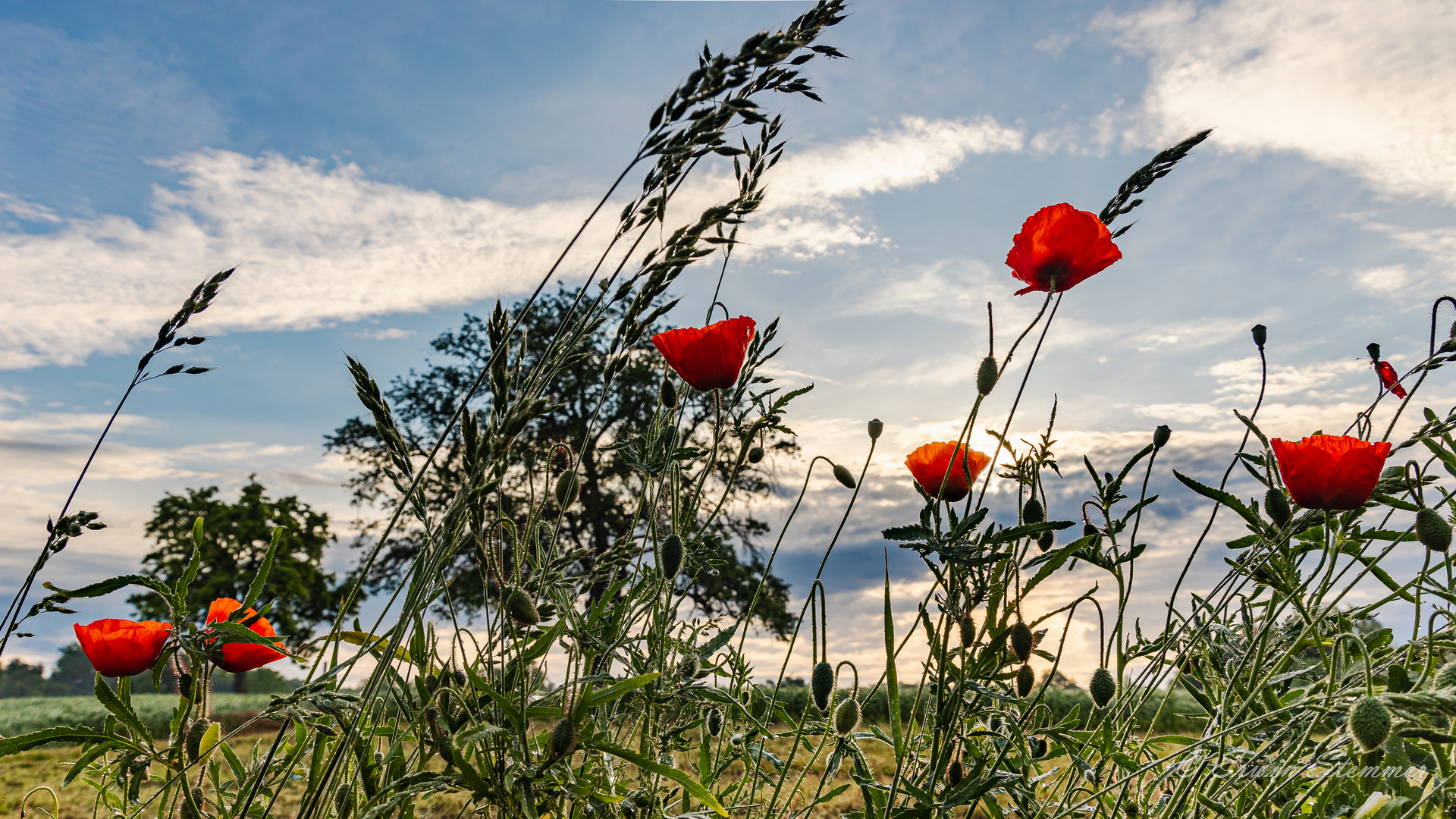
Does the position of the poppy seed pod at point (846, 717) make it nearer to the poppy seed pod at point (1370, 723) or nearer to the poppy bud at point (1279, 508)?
the poppy seed pod at point (1370, 723)

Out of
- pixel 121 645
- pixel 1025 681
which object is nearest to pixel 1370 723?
pixel 1025 681

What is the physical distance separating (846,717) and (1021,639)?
28 cm

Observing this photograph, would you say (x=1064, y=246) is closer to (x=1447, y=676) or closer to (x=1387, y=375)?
(x=1447, y=676)

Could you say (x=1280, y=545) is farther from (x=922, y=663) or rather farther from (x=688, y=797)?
(x=688, y=797)

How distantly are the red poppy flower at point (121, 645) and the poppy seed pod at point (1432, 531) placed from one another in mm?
1757

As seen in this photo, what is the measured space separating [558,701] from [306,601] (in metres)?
17.2

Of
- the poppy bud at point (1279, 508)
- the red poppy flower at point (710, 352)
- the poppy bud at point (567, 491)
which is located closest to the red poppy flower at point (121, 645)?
the poppy bud at point (567, 491)

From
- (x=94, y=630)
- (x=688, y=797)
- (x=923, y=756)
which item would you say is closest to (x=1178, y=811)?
(x=923, y=756)

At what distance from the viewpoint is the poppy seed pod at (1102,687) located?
1.20 m

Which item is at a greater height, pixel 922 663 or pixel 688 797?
pixel 922 663

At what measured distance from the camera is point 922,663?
1.26 meters

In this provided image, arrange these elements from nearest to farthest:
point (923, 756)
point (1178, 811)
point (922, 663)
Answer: point (1178, 811), point (922, 663), point (923, 756)

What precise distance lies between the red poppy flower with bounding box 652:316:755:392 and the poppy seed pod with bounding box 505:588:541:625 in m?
0.44

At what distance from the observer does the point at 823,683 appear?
1.16 meters
